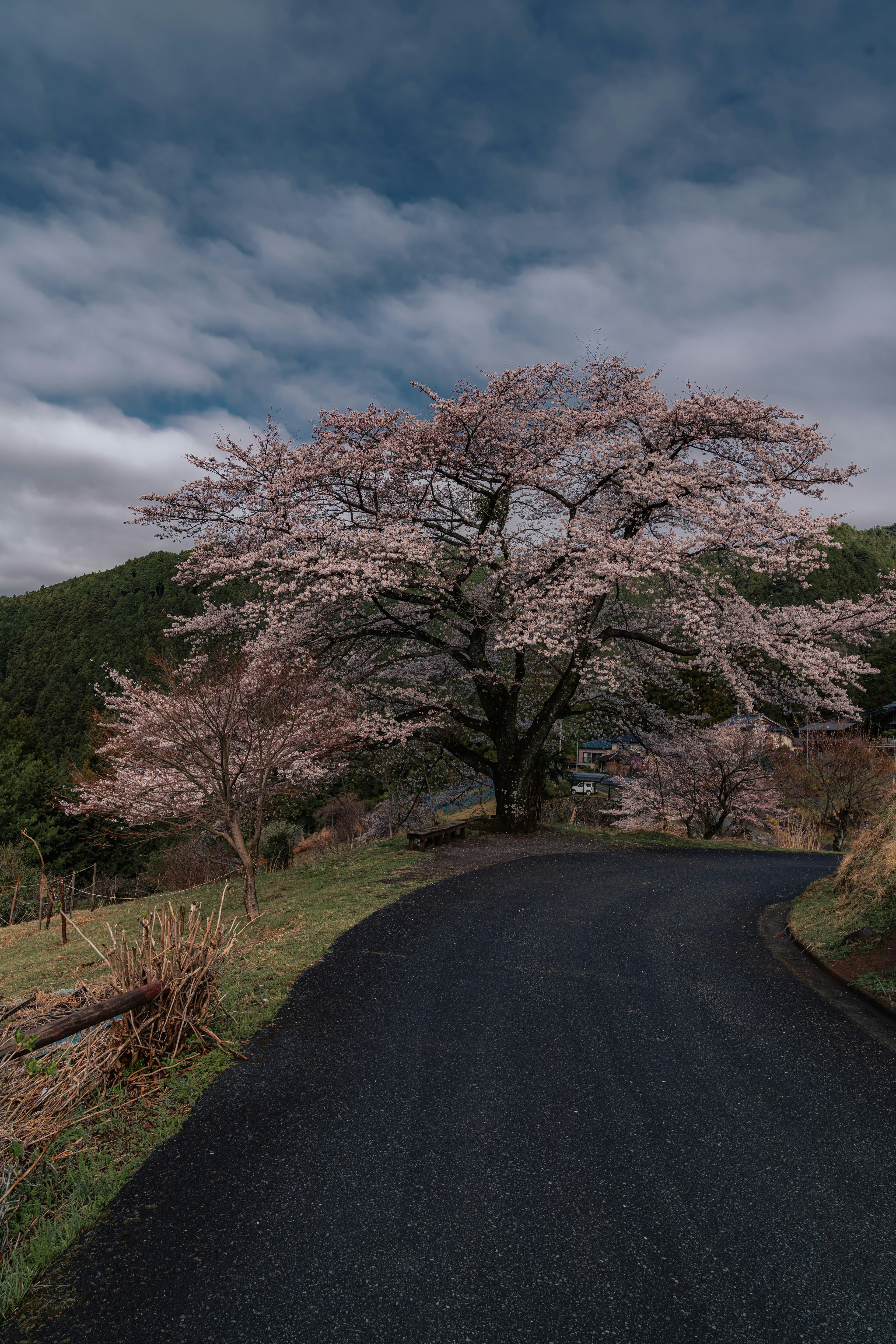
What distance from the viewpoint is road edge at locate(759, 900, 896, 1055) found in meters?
5.32

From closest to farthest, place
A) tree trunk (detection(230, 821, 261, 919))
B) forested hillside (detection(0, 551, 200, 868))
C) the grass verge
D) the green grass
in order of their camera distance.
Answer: the grass verge, the green grass, tree trunk (detection(230, 821, 261, 919)), forested hillside (detection(0, 551, 200, 868))

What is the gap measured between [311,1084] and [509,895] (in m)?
5.38

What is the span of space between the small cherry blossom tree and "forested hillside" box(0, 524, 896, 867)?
4510 mm

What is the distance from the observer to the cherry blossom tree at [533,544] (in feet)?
41.8

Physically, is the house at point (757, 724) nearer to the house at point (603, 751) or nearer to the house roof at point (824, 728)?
the house roof at point (824, 728)

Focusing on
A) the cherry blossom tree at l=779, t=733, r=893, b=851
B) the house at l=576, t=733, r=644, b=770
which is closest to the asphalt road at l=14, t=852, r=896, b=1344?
the house at l=576, t=733, r=644, b=770

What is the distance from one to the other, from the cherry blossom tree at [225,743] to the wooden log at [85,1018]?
425 centimetres

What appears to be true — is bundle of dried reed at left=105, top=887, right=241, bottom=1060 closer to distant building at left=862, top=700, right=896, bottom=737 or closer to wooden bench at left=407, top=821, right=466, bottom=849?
wooden bench at left=407, top=821, right=466, bottom=849

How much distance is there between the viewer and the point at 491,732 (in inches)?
634

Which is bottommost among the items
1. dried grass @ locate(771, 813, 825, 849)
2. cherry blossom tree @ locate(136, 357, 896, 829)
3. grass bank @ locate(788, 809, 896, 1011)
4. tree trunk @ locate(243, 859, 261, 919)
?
dried grass @ locate(771, 813, 825, 849)

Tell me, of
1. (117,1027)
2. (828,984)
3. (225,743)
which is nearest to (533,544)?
(225,743)

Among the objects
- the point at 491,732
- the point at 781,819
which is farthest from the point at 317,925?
the point at 781,819

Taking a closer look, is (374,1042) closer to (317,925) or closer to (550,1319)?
(550,1319)

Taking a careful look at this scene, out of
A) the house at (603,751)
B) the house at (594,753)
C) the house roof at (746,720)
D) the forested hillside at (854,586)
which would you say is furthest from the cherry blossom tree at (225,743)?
the house at (594,753)
